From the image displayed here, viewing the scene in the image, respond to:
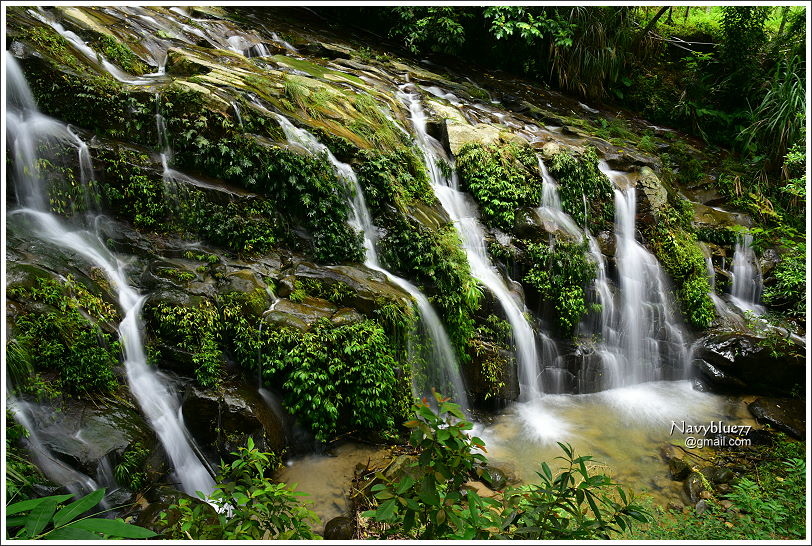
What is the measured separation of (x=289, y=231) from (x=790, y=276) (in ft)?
22.7

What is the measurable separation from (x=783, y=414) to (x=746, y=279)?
263cm

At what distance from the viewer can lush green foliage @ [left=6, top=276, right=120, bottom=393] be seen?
348 centimetres

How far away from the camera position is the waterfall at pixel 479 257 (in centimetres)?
591

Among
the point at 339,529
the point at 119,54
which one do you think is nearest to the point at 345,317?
the point at 339,529

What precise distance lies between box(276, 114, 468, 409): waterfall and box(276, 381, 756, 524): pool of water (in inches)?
25.0

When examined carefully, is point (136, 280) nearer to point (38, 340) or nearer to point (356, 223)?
point (38, 340)

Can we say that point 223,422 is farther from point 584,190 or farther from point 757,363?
point 757,363

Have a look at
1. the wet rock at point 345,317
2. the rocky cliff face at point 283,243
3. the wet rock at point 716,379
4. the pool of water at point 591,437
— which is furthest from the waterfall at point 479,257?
the wet rock at point 716,379

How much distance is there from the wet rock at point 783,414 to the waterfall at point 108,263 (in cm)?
629

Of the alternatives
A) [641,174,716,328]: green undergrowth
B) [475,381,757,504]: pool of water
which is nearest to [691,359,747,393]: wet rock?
[475,381,757,504]: pool of water

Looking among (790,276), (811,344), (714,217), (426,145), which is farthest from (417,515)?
(714,217)

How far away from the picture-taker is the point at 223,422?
3975 mm

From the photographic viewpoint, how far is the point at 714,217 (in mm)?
8273

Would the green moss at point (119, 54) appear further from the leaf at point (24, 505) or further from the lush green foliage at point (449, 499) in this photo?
the lush green foliage at point (449, 499)
